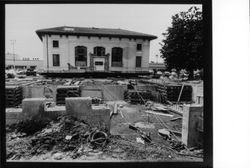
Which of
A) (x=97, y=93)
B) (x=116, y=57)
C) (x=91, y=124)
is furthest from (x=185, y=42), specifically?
(x=91, y=124)

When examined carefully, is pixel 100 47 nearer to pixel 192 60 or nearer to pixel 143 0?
pixel 143 0

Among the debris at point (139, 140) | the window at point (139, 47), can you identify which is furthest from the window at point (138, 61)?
the debris at point (139, 140)

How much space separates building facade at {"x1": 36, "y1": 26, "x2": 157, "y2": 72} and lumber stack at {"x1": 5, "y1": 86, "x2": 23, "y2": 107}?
1.38 ft

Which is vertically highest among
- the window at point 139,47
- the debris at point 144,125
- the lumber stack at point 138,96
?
the window at point 139,47

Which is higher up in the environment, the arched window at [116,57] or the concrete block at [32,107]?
the arched window at [116,57]

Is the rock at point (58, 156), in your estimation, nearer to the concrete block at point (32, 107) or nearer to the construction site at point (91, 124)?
the construction site at point (91, 124)

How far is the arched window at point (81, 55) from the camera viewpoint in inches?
96.7

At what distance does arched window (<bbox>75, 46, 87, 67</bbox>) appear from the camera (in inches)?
96.7

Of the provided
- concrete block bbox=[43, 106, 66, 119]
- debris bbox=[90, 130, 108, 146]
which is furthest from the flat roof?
debris bbox=[90, 130, 108, 146]

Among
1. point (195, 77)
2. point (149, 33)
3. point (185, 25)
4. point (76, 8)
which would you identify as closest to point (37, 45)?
point (76, 8)

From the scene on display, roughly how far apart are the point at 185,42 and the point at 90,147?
170 cm

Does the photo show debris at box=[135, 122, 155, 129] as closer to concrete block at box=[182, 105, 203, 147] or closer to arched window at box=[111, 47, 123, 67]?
concrete block at box=[182, 105, 203, 147]

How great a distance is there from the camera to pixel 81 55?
248cm

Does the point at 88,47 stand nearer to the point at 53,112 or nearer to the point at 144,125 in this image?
the point at 53,112
